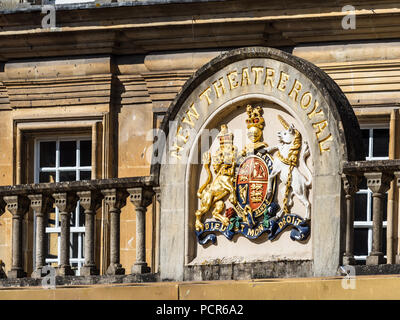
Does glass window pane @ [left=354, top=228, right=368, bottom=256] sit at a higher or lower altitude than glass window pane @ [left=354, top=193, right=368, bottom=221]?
lower

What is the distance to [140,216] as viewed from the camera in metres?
19.2

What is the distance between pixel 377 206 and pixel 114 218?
282 cm

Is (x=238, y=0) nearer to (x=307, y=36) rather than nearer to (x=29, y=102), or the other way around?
(x=307, y=36)

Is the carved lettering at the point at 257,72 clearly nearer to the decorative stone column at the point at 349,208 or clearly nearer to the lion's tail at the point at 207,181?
the lion's tail at the point at 207,181

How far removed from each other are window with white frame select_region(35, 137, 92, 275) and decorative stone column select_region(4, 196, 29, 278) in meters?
3.37

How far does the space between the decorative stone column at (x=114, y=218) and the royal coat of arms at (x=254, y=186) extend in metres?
0.90

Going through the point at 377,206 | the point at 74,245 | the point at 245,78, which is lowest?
the point at 74,245

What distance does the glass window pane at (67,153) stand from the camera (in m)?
23.9

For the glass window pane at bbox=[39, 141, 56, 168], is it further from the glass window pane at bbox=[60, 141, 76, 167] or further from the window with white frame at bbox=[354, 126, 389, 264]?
the window with white frame at bbox=[354, 126, 389, 264]

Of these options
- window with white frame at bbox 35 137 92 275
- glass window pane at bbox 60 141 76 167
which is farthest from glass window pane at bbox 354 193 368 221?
glass window pane at bbox 60 141 76 167

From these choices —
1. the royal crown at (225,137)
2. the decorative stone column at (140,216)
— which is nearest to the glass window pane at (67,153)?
the decorative stone column at (140,216)

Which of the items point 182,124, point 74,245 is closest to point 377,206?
point 182,124

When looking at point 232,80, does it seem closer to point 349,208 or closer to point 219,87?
point 219,87

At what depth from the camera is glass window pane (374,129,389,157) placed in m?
22.6
